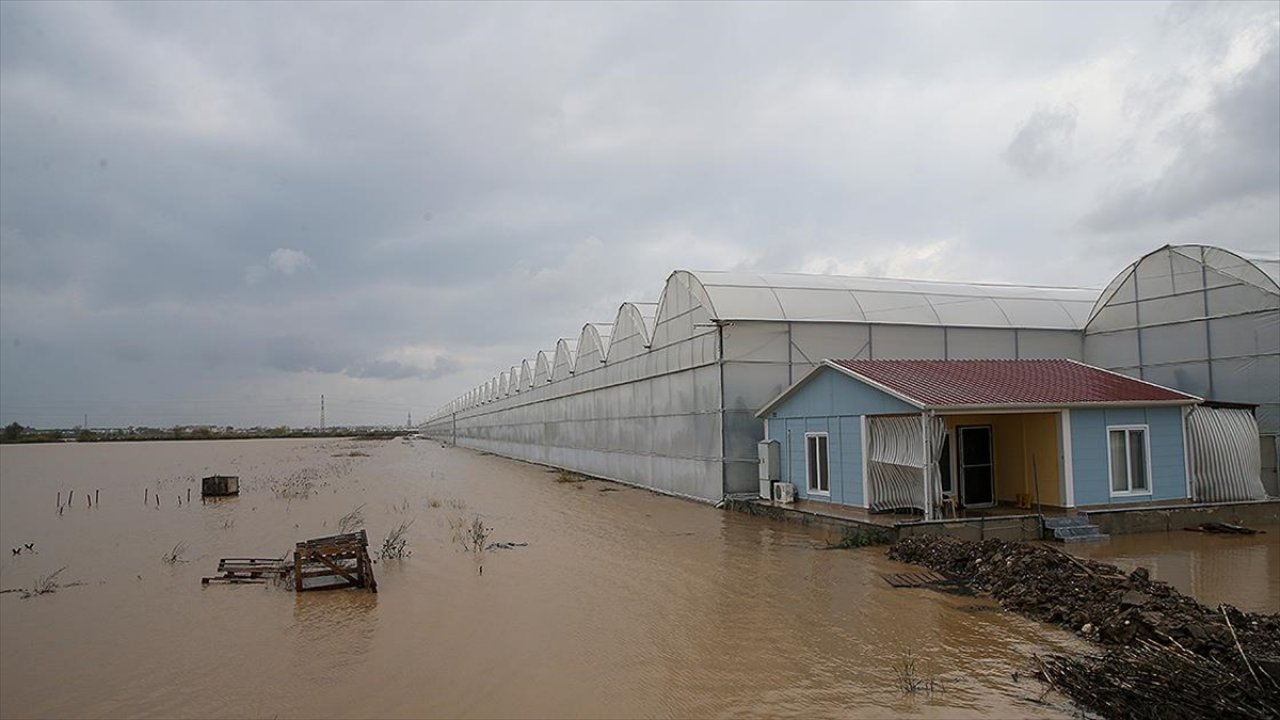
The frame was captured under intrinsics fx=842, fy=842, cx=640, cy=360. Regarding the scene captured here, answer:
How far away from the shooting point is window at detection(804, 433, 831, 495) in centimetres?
1952

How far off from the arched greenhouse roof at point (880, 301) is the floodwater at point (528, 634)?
7174 mm

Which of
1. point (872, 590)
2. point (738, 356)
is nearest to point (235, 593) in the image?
point (872, 590)

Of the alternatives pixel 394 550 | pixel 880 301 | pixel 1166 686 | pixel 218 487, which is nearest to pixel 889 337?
pixel 880 301

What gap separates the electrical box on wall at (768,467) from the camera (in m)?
21.1

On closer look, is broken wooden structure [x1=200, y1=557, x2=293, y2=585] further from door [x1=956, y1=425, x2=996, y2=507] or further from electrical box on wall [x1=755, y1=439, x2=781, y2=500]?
door [x1=956, y1=425, x2=996, y2=507]

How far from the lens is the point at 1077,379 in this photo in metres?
19.6

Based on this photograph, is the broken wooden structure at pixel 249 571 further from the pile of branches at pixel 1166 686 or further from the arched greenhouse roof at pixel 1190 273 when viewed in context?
the arched greenhouse roof at pixel 1190 273

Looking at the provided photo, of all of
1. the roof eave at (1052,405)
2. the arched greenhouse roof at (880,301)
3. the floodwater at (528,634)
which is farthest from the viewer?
the arched greenhouse roof at (880,301)

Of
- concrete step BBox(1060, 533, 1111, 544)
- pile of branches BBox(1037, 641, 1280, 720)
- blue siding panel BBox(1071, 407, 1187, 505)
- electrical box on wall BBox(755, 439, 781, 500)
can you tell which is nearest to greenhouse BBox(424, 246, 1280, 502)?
electrical box on wall BBox(755, 439, 781, 500)

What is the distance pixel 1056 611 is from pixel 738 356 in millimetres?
13765

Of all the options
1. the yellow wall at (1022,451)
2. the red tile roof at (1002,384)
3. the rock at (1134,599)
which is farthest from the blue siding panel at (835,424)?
the rock at (1134,599)

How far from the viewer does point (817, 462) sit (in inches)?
781

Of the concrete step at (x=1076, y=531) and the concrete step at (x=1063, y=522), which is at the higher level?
the concrete step at (x=1063, y=522)

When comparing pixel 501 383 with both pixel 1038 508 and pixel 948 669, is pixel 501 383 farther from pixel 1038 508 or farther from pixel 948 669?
pixel 948 669
